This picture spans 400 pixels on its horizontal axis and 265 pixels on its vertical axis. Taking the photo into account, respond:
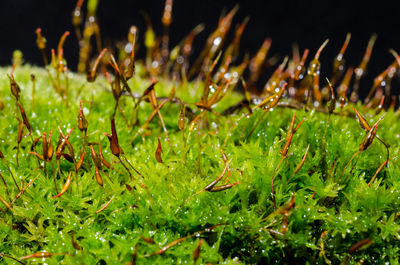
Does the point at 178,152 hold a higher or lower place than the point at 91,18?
lower

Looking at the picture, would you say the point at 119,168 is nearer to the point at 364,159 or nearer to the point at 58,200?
the point at 58,200

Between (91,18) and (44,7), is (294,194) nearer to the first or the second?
(91,18)

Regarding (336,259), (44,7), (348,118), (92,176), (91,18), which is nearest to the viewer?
(336,259)

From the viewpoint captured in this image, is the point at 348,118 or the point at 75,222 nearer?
the point at 75,222

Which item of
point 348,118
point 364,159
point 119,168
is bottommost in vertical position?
point 119,168

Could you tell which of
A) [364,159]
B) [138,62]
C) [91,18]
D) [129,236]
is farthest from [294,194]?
[138,62]

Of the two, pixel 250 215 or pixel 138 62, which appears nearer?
pixel 250 215

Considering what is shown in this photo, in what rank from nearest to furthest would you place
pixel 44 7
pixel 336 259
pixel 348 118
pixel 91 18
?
pixel 336 259 < pixel 348 118 < pixel 91 18 < pixel 44 7

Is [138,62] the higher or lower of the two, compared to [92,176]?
higher

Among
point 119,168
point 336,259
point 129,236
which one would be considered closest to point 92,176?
point 119,168
